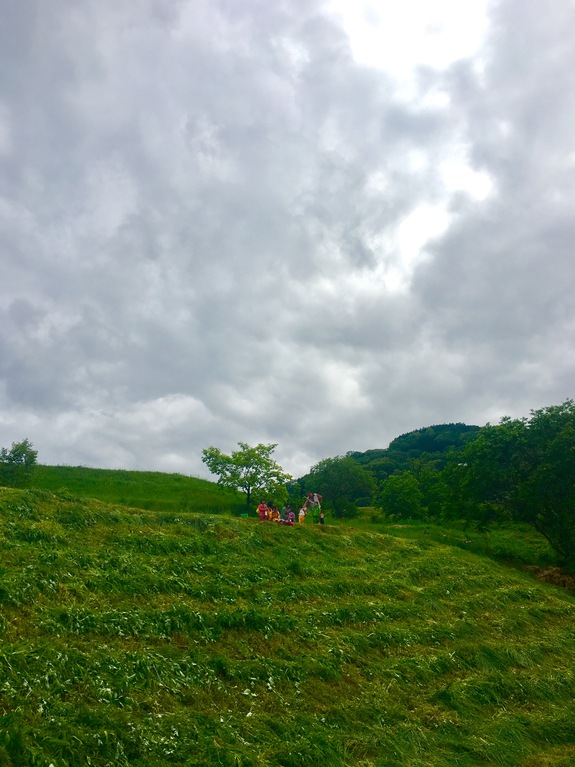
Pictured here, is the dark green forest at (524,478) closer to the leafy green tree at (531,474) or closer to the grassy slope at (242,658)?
the leafy green tree at (531,474)

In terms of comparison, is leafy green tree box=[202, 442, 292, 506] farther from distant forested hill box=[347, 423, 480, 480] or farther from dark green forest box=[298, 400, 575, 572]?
distant forested hill box=[347, 423, 480, 480]

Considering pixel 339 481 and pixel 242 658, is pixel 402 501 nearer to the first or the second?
pixel 339 481

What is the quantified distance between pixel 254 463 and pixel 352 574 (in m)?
17.7

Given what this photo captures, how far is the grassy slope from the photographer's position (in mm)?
8188

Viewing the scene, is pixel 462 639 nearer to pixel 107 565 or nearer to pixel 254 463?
pixel 107 565

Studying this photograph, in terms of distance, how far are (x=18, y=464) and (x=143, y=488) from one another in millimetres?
9827

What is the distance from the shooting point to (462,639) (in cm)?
1545

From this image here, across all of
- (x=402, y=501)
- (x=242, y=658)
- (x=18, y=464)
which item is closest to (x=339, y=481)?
(x=402, y=501)

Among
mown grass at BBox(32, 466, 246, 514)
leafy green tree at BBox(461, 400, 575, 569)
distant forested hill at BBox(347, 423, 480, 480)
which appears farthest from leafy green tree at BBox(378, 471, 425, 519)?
distant forested hill at BBox(347, 423, 480, 480)

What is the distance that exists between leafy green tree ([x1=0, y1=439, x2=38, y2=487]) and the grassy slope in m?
11.9

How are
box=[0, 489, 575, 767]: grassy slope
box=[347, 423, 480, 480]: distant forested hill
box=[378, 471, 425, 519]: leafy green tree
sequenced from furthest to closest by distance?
box=[347, 423, 480, 480]: distant forested hill → box=[378, 471, 425, 519]: leafy green tree → box=[0, 489, 575, 767]: grassy slope

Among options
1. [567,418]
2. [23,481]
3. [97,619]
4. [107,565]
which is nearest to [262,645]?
[97,619]

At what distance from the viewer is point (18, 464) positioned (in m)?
30.0

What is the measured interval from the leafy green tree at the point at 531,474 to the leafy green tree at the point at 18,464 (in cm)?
2623
